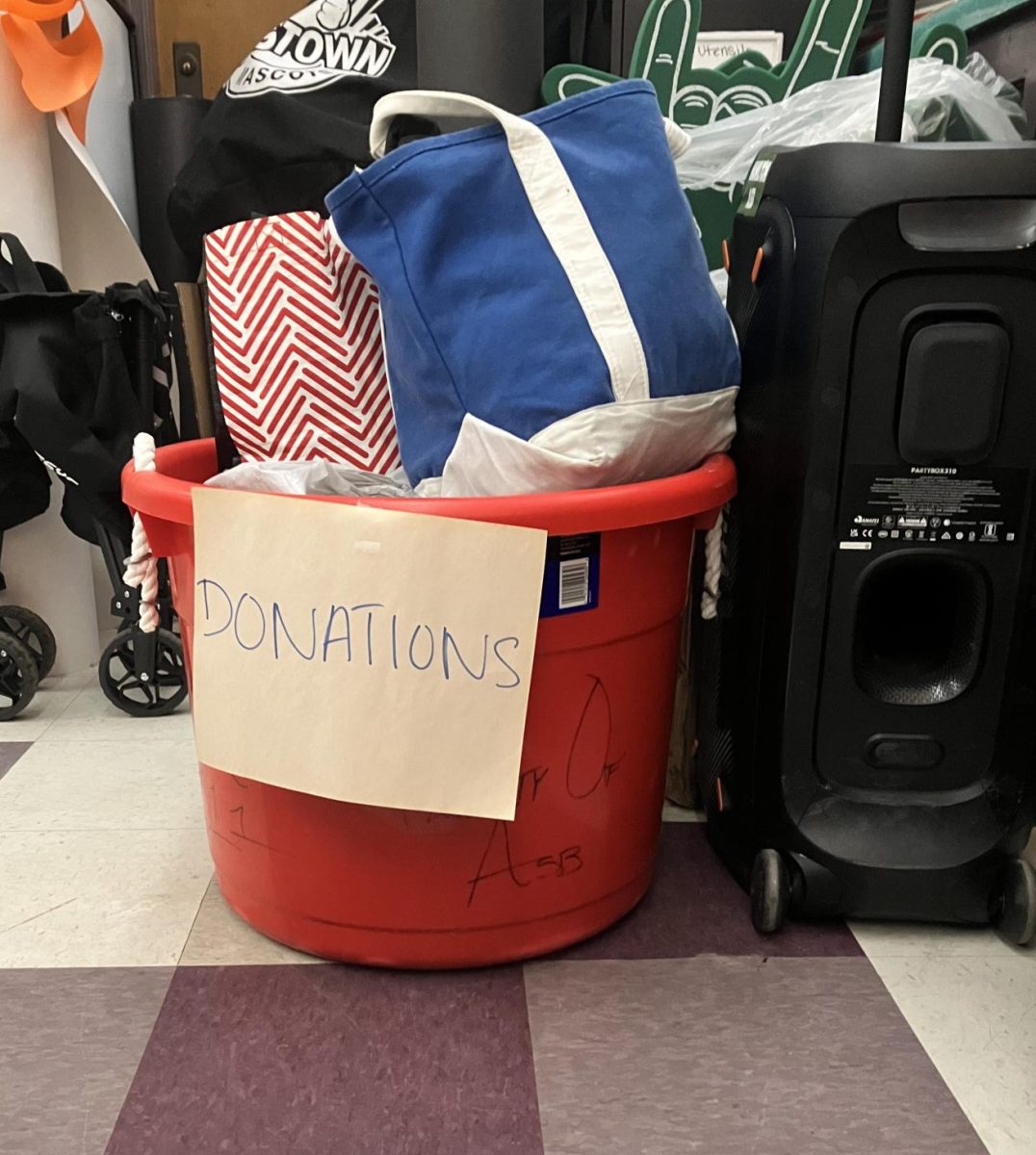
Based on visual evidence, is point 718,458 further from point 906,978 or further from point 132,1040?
point 132,1040

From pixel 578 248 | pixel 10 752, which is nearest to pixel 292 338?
pixel 578 248

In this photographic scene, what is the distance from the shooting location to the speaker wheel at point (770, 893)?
711 mm

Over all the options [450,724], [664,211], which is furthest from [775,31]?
[450,724]

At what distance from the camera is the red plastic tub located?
64 centimetres

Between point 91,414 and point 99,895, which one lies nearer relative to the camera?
point 99,895

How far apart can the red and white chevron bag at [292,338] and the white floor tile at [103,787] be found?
0.36 metres

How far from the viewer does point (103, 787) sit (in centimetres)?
96

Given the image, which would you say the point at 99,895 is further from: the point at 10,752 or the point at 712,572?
the point at 712,572

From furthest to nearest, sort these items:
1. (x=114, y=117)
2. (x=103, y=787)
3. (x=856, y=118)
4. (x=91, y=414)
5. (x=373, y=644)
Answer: (x=114, y=117) < (x=91, y=414) < (x=103, y=787) < (x=856, y=118) < (x=373, y=644)

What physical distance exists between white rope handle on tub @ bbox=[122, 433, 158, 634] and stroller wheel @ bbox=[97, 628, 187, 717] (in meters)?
0.43

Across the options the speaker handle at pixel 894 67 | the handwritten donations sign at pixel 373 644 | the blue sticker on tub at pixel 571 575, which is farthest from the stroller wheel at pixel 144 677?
the speaker handle at pixel 894 67

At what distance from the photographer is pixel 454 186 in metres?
0.62

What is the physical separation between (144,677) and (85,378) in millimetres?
351

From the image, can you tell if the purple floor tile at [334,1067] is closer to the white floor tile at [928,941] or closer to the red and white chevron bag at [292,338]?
the white floor tile at [928,941]
